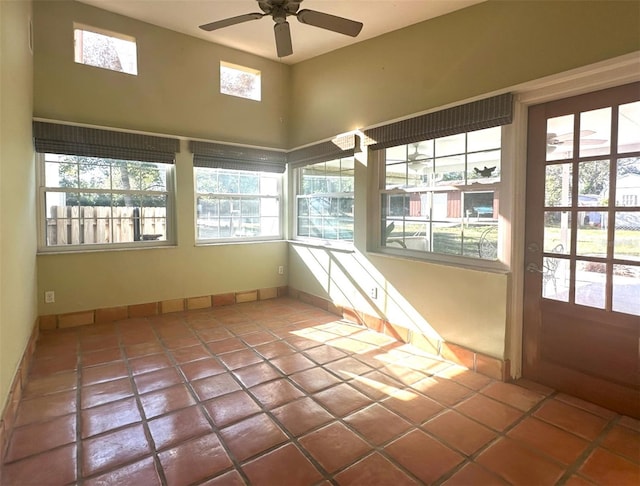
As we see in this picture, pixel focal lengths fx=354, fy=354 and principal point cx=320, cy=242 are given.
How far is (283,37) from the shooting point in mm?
2617

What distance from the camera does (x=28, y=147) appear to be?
3018 mm

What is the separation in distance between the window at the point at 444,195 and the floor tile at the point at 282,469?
6.53 feet

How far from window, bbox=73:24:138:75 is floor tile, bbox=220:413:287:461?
3.73m

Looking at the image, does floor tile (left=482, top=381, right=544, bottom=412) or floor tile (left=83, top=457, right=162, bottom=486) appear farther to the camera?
floor tile (left=482, top=381, right=544, bottom=412)

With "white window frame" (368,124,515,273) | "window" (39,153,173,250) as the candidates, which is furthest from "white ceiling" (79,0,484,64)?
"window" (39,153,173,250)

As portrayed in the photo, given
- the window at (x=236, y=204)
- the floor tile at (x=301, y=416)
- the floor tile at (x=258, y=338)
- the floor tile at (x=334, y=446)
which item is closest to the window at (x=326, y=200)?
the window at (x=236, y=204)

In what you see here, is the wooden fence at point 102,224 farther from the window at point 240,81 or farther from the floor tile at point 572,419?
the floor tile at point 572,419

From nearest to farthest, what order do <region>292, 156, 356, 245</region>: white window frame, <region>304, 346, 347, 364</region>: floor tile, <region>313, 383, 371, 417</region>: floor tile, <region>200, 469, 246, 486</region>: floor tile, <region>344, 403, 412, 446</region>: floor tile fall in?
1. <region>200, 469, 246, 486</region>: floor tile
2. <region>344, 403, 412, 446</region>: floor tile
3. <region>313, 383, 371, 417</region>: floor tile
4. <region>304, 346, 347, 364</region>: floor tile
5. <region>292, 156, 356, 245</region>: white window frame

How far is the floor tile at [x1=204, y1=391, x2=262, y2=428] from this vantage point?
2.09 metres

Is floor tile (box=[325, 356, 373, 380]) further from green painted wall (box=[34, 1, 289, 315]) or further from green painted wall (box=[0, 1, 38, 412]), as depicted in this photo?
green painted wall (box=[34, 1, 289, 315])

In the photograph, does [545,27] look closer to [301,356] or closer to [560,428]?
[560,428]

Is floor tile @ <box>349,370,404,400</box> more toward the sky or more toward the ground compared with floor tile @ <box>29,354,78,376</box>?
more toward the ground

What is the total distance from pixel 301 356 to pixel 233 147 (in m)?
2.75

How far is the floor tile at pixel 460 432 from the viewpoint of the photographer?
187 cm
